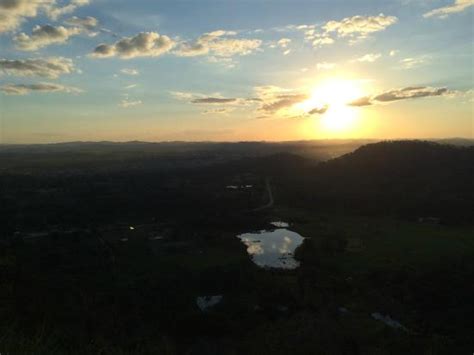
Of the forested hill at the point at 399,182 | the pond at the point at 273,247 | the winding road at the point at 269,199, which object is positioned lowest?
the pond at the point at 273,247

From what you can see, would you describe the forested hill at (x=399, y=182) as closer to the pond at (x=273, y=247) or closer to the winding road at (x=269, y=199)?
the winding road at (x=269, y=199)

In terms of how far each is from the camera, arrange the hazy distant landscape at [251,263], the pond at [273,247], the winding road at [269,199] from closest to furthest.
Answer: the hazy distant landscape at [251,263] → the pond at [273,247] → the winding road at [269,199]

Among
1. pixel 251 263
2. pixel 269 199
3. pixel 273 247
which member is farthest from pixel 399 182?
pixel 251 263

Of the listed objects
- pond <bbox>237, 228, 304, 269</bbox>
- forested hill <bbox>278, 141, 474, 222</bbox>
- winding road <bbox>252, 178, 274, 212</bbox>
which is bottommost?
pond <bbox>237, 228, 304, 269</bbox>

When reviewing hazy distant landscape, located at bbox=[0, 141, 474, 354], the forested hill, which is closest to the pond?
hazy distant landscape, located at bbox=[0, 141, 474, 354]

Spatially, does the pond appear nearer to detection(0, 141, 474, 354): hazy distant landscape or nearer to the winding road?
detection(0, 141, 474, 354): hazy distant landscape

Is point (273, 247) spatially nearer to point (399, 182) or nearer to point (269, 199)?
point (269, 199)

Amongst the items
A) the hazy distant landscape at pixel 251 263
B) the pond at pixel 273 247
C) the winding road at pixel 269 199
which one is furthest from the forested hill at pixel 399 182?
the pond at pixel 273 247

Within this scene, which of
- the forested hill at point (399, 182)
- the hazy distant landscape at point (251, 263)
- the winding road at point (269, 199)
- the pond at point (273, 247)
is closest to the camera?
the hazy distant landscape at point (251, 263)
